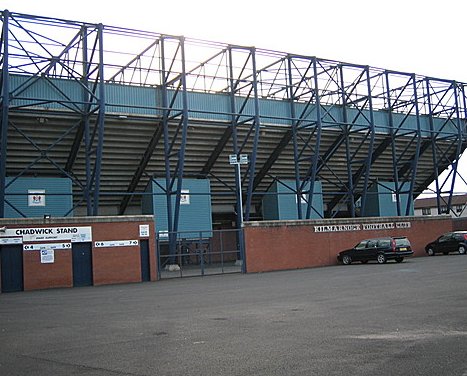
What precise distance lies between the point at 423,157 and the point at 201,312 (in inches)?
1350

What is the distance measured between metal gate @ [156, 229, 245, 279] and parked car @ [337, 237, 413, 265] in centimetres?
638

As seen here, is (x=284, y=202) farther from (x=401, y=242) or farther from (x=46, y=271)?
(x=46, y=271)

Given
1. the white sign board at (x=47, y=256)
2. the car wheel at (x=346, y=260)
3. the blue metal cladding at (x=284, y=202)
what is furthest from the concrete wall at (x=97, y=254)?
the blue metal cladding at (x=284, y=202)

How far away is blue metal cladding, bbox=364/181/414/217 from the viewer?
40812 mm

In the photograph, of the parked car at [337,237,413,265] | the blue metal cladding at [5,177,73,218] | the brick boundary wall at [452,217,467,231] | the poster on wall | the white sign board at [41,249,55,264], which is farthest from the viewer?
the brick boundary wall at [452,217,467,231]

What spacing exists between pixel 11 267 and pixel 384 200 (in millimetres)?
27932

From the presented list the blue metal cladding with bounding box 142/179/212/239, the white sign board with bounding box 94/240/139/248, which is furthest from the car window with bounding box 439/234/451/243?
the white sign board with bounding box 94/240/139/248

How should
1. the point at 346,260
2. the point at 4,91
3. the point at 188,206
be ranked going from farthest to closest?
the point at 188,206 → the point at 346,260 → the point at 4,91

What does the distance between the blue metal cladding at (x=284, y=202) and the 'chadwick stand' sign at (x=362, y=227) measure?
11.1 feet

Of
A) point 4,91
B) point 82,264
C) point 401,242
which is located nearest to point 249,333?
point 82,264

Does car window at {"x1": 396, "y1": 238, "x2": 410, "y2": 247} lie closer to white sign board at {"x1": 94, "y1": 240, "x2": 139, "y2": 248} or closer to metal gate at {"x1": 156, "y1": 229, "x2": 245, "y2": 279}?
metal gate at {"x1": 156, "y1": 229, "x2": 245, "y2": 279}

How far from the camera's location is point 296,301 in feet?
46.3

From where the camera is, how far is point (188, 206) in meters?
32.8

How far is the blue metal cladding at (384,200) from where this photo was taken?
134 ft
